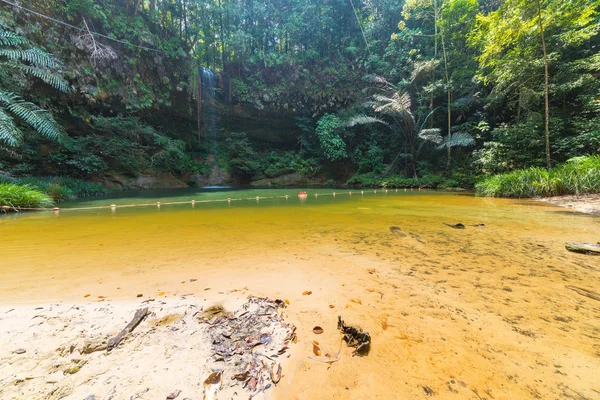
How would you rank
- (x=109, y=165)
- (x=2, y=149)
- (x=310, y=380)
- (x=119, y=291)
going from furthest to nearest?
(x=109, y=165) < (x=2, y=149) < (x=119, y=291) < (x=310, y=380)

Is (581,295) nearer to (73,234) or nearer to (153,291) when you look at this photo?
(153,291)

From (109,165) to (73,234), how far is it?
1132 cm

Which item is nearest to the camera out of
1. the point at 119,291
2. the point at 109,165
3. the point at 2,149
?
the point at 119,291

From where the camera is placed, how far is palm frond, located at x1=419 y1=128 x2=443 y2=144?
1179 centimetres

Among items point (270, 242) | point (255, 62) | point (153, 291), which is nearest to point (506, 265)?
point (270, 242)

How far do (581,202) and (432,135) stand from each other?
22.9ft

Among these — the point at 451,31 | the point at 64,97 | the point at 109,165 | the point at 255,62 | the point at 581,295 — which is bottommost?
the point at 581,295

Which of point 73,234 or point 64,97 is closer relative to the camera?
point 73,234

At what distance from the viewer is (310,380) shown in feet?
3.14

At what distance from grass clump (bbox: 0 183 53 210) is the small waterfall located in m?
12.5

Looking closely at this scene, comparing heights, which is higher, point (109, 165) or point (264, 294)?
point (109, 165)

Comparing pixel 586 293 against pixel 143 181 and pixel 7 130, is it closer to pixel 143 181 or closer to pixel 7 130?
pixel 7 130

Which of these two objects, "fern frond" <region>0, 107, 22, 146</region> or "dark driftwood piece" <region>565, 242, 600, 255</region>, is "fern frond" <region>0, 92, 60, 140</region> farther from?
"dark driftwood piece" <region>565, 242, 600, 255</region>

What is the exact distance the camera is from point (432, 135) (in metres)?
11.8
